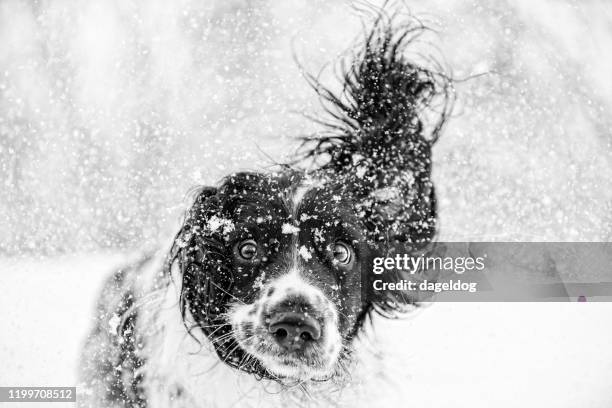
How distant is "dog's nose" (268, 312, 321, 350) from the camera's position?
204 cm

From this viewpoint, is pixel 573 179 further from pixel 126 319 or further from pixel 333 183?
pixel 126 319

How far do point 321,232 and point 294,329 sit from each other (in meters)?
0.51

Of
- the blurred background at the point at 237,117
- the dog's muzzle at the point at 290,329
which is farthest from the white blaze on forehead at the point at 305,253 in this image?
the blurred background at the point at 237,117

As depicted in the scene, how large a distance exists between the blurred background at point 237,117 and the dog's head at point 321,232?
480 mm

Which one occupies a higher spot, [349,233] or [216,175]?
[216,175]

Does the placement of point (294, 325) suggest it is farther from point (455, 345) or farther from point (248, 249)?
point (455, 345)

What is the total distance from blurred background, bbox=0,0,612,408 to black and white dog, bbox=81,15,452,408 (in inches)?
18.4

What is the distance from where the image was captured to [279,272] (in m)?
2.25

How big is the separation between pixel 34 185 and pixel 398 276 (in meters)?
2.53

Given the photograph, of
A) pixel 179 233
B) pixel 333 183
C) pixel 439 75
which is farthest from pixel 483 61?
pixel 179 233

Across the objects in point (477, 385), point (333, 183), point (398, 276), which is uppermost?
point (333, 183)

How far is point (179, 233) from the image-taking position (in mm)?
2531

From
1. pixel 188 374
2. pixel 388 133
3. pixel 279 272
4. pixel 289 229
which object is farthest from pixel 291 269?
pixel 388 133

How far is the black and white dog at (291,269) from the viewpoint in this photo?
87.3 inches
